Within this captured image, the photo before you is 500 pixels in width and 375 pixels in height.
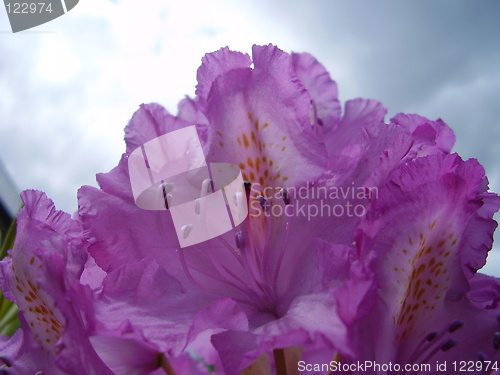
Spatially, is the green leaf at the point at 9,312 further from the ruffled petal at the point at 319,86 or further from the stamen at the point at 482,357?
the stamen at the point at 482,357

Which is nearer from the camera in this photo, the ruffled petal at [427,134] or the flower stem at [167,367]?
the flower stem at [167,367]

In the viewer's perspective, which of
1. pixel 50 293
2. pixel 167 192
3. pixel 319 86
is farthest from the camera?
pixel 319 86

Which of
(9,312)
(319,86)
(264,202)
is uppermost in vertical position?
(319,86)

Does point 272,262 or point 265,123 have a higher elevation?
point 265,123

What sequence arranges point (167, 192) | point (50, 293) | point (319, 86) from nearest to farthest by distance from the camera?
point (50, 293), point (167, 192), point (319, 86)

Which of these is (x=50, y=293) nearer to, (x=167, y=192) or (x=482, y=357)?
(x=167, y=192)

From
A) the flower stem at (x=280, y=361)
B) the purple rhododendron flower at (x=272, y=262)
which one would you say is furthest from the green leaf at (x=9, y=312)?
the flower stem at (x=280, y=361)

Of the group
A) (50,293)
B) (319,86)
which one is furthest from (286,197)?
(319,86)

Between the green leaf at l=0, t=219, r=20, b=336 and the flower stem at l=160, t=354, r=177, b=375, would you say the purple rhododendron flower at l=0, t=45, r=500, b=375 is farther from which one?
the green leaf at l=0, t=219, r=20, b=336

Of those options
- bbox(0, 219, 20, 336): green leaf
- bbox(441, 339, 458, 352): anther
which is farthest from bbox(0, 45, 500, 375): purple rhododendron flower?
bbox(0, 219, 20, 336): green leaf

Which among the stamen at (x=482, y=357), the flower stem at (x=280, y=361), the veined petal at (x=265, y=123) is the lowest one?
the stamen at (x=482, y=357)
